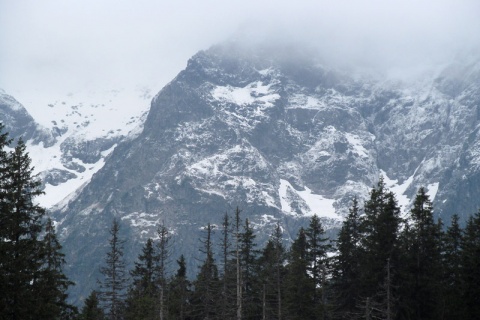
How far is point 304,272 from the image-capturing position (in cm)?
6475

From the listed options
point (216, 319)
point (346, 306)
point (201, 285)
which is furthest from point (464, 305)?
point (201, 285)

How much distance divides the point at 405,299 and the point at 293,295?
37.8ft

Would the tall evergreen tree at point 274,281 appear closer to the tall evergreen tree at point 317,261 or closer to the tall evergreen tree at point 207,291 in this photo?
the tall evergreen tree at point 317,261

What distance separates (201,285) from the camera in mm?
71938

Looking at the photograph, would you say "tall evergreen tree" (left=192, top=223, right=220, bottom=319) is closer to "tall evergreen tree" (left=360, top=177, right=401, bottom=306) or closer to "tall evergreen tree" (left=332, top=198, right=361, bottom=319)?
"tall evergreen tree" (left=332, top=198, right=361, bottom=319)

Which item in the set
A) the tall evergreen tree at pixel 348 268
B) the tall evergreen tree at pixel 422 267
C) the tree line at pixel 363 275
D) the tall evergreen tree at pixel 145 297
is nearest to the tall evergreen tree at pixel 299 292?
the tree line at pixel 363 275

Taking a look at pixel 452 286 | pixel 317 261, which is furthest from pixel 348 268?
pixel 452 286

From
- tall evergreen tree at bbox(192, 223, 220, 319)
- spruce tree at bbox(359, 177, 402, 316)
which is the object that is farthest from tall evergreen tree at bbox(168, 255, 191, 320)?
spruce tree at bbox(359, 177, 402, 316)

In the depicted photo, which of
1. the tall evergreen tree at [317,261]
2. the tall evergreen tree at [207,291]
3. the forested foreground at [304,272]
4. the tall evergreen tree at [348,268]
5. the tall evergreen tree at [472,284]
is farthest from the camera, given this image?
the tall evergreen tree at [207,291]

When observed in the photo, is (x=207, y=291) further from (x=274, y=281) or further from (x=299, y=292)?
(x=299, y=292)

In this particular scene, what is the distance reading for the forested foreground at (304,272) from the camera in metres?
38.8

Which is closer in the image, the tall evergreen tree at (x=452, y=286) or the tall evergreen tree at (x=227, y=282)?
the tall evergreen tree at (x=452, y=286)

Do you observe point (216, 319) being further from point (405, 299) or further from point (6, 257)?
point (6, 257)

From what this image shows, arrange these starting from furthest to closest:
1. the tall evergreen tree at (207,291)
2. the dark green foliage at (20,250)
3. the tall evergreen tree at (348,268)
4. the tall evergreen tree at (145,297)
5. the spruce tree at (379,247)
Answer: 1. the tall evergreen tree at (145,297)
2. the tall evergreen tree at (207,291)
3. the tall evergreen tree at (348,268)
4. the spruce tree at (379,247)
5. the dark green foliage at (20,250)
